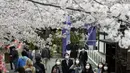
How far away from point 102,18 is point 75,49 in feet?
28.9

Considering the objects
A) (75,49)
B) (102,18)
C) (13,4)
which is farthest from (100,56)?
(102,18)

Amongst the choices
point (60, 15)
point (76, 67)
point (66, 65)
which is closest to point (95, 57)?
point (76, 67)

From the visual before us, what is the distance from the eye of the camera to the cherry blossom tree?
5.38 metres

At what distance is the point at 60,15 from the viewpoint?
8.04m

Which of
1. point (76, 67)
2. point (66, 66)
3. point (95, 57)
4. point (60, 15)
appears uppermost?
point (60, 15)

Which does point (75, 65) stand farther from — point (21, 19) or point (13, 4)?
point (13, 4)

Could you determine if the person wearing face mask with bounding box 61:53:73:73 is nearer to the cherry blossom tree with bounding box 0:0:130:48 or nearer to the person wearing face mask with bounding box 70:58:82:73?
the person wearing face mask with bounding box 70:58:82:73

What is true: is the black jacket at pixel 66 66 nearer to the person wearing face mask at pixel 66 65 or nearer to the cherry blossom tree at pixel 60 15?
the person wearing face mask at pixel 66 65

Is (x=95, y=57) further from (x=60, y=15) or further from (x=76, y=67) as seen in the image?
(x=60, y=15)

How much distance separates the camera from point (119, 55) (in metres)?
12.4

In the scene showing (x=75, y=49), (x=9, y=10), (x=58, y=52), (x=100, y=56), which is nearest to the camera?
(x=9, y=10)

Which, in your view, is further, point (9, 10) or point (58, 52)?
point (58, 52)

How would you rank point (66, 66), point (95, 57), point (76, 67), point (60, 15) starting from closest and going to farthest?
point (60, 15) → point (66, 66) → point (76, 67) → point (95, 57)

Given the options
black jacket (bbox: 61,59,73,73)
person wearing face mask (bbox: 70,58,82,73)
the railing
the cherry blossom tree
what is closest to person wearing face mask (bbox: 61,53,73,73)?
black jacket (bbox: 61,59,73,73)
